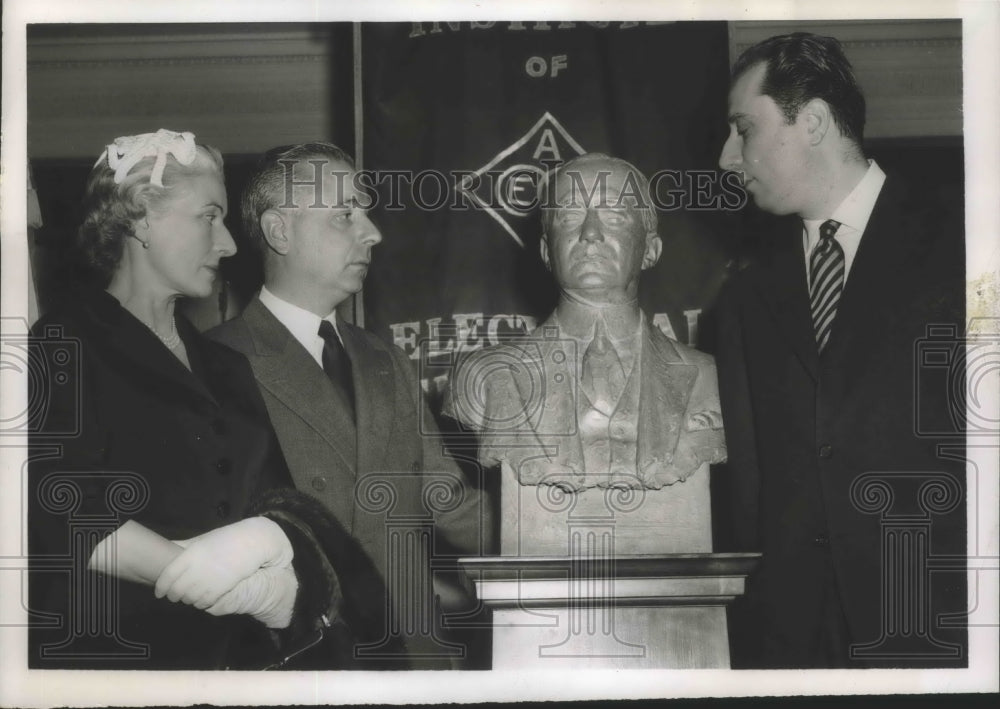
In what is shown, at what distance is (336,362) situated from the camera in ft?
16.7

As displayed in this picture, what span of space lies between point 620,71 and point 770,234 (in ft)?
2.84

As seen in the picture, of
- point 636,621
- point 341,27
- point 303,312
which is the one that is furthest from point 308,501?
point 341,27

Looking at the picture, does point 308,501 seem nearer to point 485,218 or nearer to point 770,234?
point 485,218

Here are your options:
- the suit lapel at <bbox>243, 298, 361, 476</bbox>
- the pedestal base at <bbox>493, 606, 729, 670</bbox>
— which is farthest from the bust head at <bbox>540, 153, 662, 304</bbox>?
the pedestal base at <bbox>493, 606, 729, 670</bbox>

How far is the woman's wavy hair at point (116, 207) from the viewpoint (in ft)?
16.6

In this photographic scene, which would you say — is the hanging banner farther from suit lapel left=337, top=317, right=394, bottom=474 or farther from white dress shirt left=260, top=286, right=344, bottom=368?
white dress shirt left=260, top=286, right=344, bottom=368

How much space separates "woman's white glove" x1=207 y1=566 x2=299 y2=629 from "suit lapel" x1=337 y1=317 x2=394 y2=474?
0.47 m

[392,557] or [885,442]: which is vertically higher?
[885,442]

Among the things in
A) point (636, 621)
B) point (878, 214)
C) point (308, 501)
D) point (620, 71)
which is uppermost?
point (620, 71)

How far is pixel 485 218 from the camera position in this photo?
17.3 feet

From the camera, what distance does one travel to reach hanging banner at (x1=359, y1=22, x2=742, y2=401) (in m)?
5.25

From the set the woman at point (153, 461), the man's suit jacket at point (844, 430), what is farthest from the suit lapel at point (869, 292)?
the woman at point (153, 461)

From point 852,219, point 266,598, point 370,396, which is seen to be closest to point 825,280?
point 852,219

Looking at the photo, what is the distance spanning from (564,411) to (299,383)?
963mm
